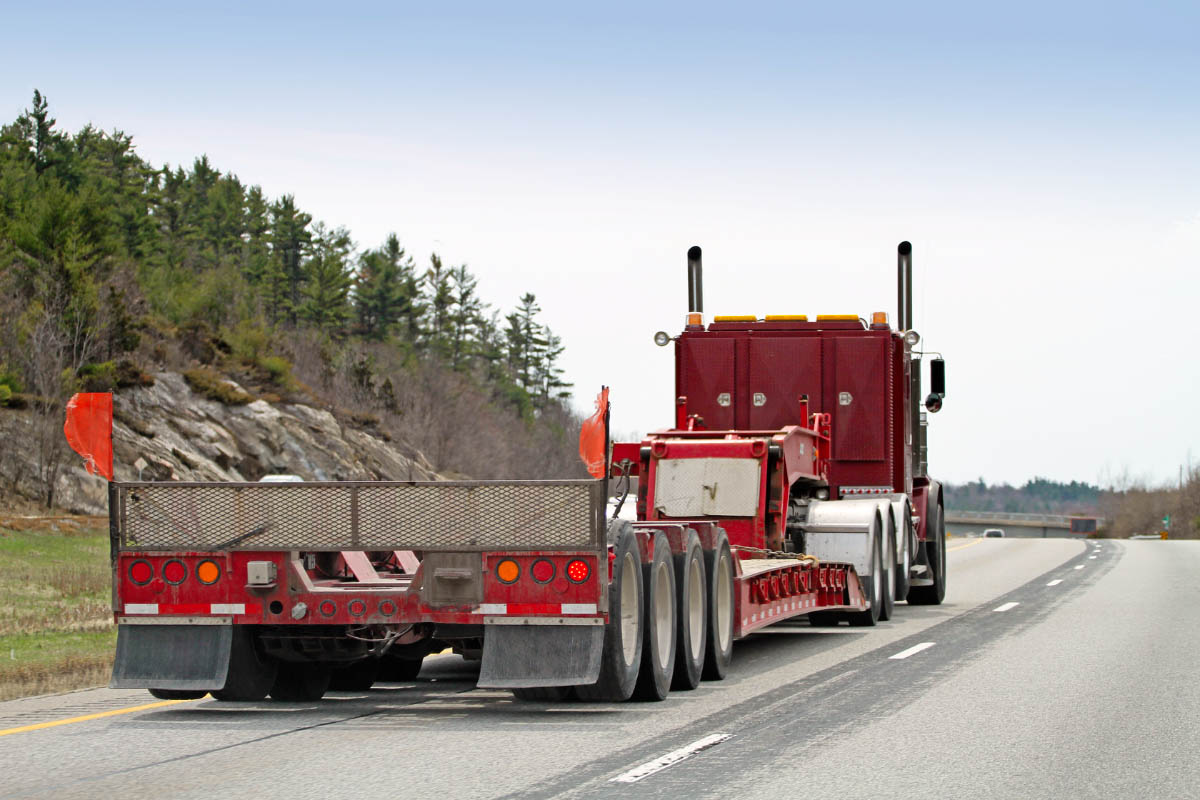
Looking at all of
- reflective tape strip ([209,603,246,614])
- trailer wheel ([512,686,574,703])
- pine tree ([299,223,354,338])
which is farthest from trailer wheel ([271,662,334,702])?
pine tree ([299,223,354,338])

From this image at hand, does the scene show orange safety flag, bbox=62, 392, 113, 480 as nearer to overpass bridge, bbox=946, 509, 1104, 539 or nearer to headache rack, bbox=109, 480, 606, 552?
headache rack, bbox=109, 480, 606, 552

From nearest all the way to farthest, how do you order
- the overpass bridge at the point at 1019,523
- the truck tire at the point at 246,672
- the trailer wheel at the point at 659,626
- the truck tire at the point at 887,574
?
1. the truck tire at the point at 246,672
2. the trailer wheel at the point at 659,626
3. the truck tire at the point at 887,574
4. the overpass bridge at the point at 1019,523

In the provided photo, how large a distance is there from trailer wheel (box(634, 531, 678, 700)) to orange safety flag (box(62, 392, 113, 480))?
364 centimetres

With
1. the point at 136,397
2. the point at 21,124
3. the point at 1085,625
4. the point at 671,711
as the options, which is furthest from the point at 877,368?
the point at 21,124

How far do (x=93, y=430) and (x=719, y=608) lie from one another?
16.9ft

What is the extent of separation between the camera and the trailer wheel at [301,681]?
11312 millimetres

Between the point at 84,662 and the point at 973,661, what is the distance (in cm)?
787

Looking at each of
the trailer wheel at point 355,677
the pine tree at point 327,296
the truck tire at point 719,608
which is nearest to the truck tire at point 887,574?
the truck tire at point 719,608

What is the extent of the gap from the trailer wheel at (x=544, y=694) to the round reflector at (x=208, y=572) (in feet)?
7.01

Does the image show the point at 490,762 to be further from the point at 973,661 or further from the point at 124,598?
the point at 973,661

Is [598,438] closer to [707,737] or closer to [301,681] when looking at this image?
[707,737]

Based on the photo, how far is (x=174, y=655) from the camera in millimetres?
10320

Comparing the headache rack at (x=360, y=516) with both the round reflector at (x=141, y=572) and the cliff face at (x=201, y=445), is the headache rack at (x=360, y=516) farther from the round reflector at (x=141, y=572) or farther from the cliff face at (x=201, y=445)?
the cliff face at (x=201, y=445)

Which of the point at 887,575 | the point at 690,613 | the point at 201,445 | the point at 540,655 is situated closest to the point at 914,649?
the point at 887,575
